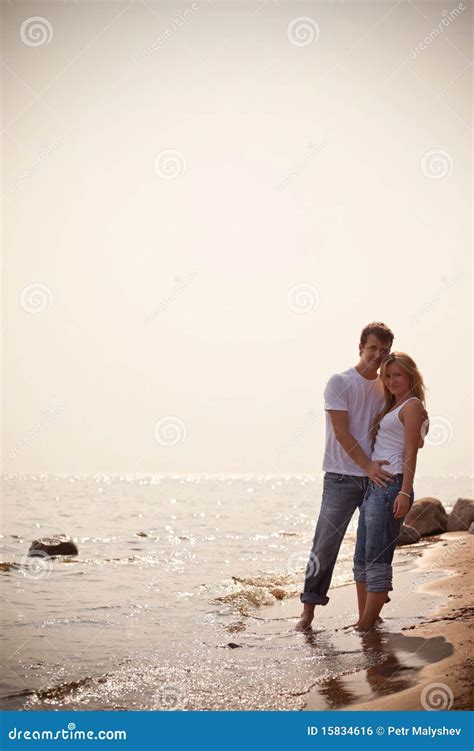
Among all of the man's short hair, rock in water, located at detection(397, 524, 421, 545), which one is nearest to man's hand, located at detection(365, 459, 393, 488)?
the man's short hair

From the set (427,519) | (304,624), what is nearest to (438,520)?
(427,519)

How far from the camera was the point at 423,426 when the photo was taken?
19.2 feet

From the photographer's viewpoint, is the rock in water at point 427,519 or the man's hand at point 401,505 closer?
the man's hand at point 401,505

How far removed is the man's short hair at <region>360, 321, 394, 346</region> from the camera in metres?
6.11

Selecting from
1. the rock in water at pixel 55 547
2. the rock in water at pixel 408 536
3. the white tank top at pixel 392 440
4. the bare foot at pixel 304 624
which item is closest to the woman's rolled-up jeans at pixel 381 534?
the white tank top at pixel 392 440

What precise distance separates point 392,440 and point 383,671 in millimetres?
1826

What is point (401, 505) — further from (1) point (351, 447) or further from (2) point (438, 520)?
(2) point (438, 520)

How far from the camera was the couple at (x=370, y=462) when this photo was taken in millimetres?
5809

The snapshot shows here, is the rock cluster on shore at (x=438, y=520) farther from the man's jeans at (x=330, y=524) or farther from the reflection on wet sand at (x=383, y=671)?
the reflection on wet sand at (x=383, y=671)

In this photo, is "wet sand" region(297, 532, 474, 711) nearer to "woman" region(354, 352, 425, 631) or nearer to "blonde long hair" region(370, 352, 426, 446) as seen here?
"woman" region(354, 352, 425, 631)

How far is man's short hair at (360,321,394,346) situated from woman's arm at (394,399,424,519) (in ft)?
2.09

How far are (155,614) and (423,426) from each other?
422 cm

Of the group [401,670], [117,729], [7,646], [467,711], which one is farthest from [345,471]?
[7,646]

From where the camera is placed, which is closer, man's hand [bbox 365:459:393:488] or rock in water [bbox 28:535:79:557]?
man's hand [bbox 365:459:393:488]
